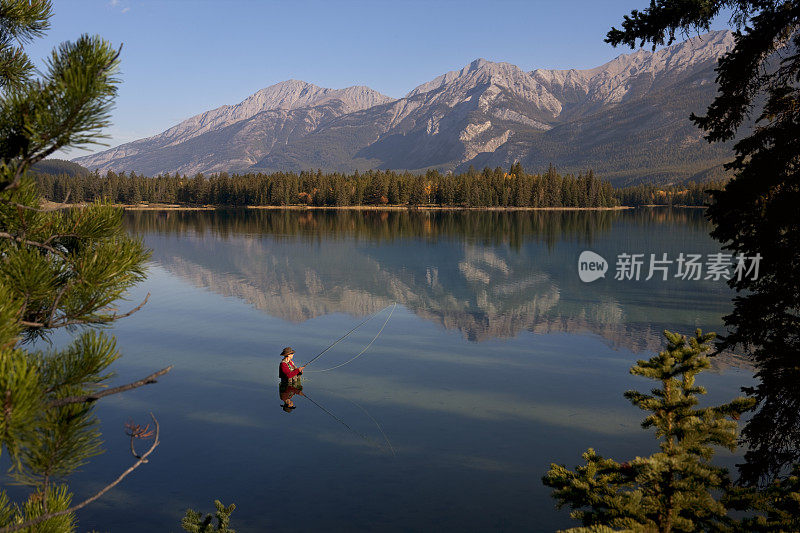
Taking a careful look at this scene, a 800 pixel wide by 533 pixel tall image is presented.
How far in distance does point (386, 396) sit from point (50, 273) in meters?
20.5

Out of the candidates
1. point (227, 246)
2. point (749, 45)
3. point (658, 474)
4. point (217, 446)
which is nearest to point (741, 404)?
point (658, 474)

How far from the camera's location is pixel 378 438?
20203 mm

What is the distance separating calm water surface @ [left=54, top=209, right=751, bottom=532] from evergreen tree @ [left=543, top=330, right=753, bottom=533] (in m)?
6.14

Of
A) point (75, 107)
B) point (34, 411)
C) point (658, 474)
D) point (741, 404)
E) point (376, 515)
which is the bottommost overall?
point (376, 515)

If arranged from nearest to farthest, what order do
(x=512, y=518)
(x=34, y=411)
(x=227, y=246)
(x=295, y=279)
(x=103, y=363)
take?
(x=34, y=411)
(x=103, y=363)
(x=512, y=518)
(x=295, y=279)
(x=227, y=246)

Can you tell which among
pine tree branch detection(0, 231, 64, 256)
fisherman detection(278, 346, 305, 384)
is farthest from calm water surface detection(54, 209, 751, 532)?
pine tree branch detection(0, 231, 64, 256)

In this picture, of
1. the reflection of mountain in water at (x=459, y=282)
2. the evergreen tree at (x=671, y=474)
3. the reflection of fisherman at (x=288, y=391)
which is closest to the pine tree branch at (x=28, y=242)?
the evergreen tree at (x=671, y=474)

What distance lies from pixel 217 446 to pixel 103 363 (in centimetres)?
1572

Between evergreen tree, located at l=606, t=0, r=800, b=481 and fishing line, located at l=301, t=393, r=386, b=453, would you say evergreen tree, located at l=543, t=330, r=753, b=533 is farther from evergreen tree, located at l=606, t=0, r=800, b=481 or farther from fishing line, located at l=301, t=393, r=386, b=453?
fishing line, located at l=301, t=393, r=386, b=453

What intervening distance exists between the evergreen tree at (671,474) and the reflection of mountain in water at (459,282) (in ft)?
51.2

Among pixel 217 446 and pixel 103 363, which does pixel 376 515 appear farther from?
pixel 103 363

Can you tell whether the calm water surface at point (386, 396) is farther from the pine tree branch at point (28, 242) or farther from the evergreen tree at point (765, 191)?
the pine tree branch at point (28, 242)

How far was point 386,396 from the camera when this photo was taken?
24828 millimetres

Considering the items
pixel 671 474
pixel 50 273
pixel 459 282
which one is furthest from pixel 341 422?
pixel 459 282
